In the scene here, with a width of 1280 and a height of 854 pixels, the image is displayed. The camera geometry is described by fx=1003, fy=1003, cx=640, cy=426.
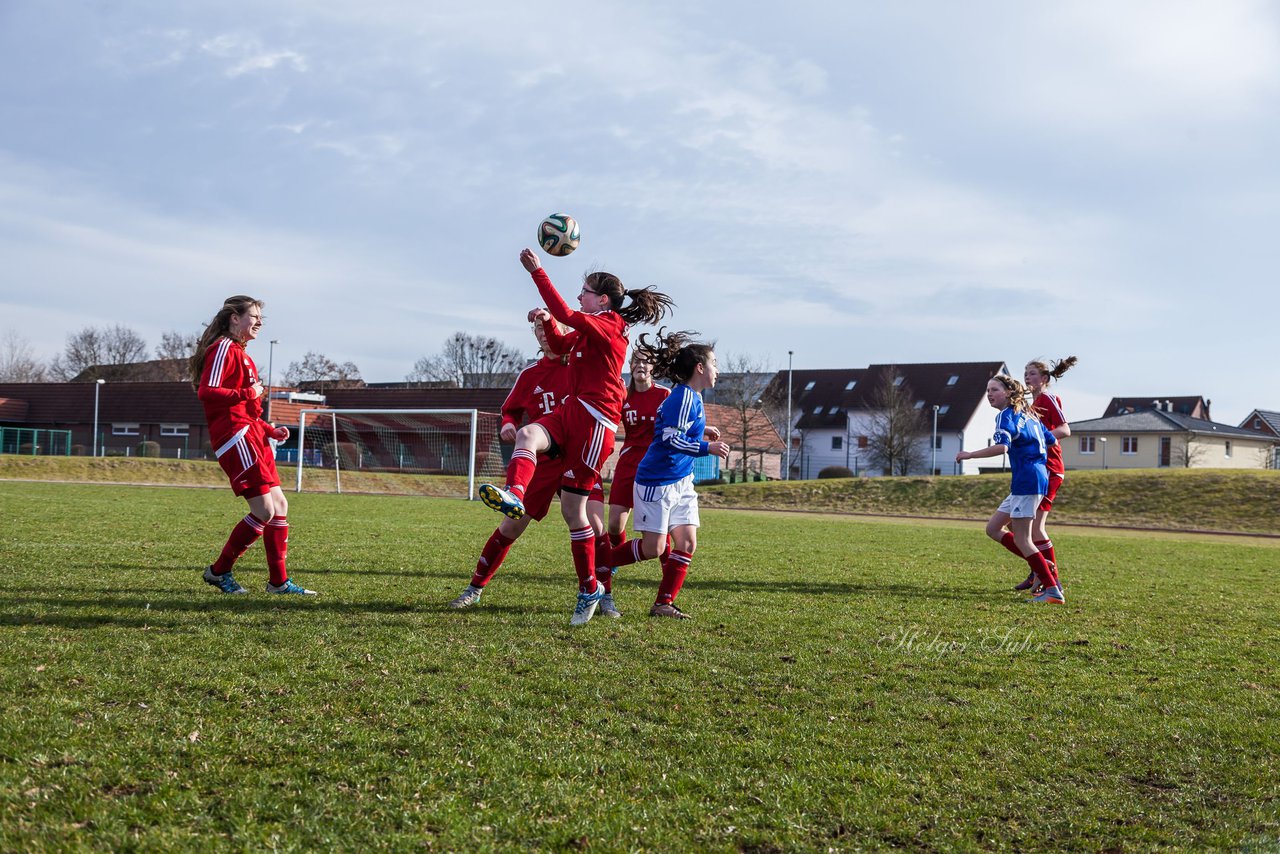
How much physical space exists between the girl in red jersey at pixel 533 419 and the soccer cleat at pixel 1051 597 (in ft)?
12.5

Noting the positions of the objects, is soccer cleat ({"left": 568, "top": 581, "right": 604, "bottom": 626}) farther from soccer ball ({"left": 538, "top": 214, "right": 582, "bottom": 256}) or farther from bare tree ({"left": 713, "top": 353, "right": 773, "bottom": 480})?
bare tree ({"left": 713, "top": 353, "right": 773, "bottom": 480})

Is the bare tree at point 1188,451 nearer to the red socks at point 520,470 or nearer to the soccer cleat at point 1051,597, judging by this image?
the soccer cleat at point 1051,597

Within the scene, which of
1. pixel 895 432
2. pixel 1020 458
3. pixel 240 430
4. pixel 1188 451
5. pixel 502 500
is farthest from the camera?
pixel 1188 451

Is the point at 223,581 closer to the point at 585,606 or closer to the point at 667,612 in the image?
the point at 585,606

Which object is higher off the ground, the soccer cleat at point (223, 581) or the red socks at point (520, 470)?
the red socks at point (520, 470)

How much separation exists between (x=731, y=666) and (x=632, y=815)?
2.25 meters

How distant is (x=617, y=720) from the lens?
13.7 feet

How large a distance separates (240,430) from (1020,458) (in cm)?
671

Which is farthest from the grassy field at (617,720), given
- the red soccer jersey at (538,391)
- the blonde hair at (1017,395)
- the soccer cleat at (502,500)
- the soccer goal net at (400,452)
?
the soccer goal net at (400,452)

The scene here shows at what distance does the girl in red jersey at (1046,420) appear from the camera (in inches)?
362

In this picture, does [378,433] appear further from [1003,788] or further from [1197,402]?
[1197,402]

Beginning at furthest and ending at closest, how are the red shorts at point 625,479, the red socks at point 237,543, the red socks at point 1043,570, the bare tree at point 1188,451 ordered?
the bare tree at point 1188,451 → the red socks at point 1043,570 → the red shorts at point 625,479 → the red socks at point 237,543

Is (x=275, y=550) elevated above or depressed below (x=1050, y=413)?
below

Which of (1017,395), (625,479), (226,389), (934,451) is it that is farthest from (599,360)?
(934,451)
